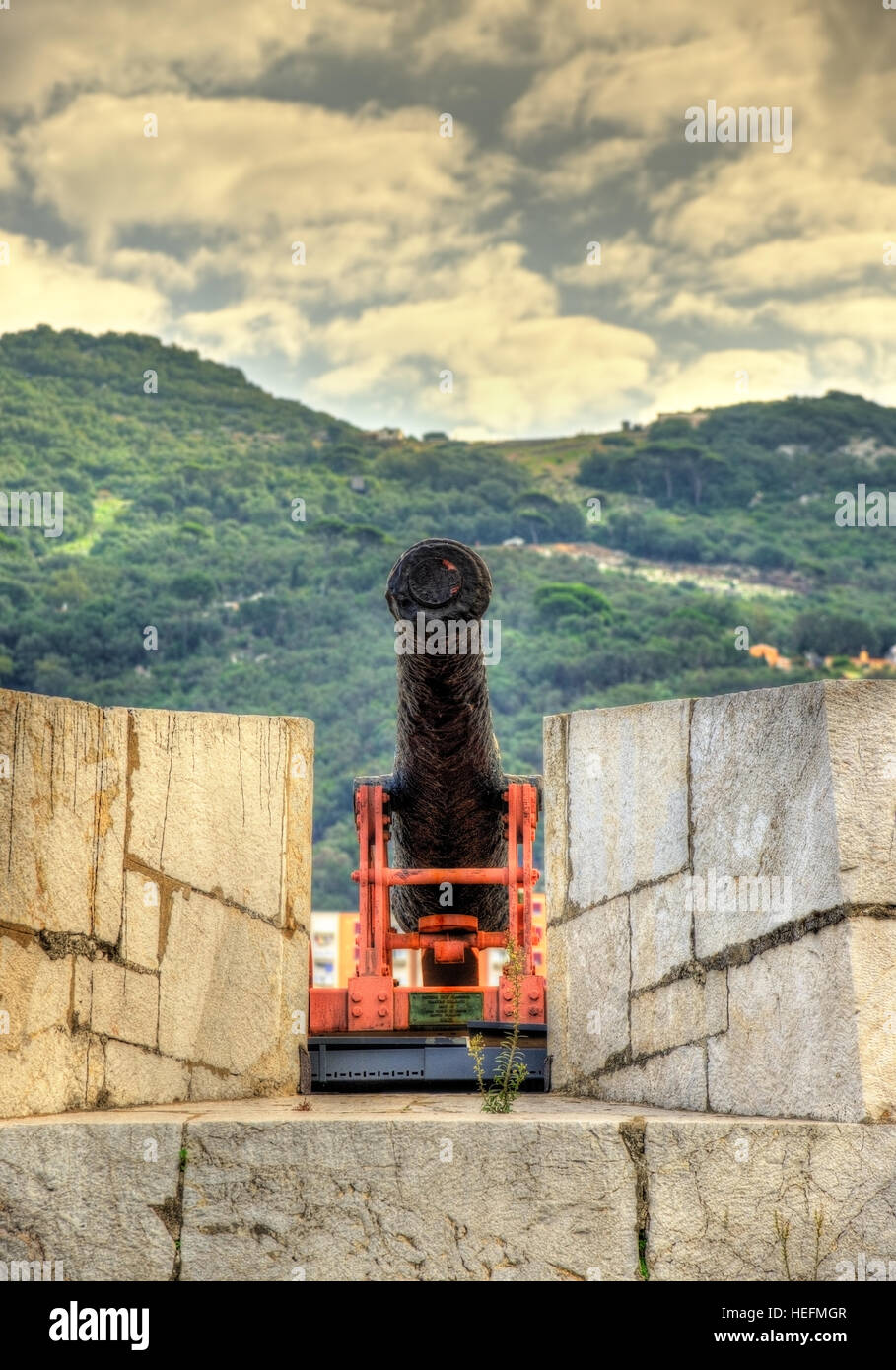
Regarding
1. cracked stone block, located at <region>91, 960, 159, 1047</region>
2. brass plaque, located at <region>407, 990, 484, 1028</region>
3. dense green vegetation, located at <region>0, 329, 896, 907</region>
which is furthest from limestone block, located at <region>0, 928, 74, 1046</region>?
dense green vegetation, located at <region>0, 329, 896, 907</region>

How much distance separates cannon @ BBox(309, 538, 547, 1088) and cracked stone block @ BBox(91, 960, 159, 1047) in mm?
896

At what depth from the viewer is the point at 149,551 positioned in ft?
181

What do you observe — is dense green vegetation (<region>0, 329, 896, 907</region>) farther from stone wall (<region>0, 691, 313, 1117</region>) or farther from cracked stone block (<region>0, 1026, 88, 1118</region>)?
cracked stone block (<region>0, 1026, 88, 1118</region>)

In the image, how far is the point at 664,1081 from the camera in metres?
5.12

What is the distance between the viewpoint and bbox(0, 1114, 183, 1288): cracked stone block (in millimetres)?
4320

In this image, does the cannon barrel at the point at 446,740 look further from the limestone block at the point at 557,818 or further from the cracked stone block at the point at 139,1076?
the cracked stone block at the point at 139,1076

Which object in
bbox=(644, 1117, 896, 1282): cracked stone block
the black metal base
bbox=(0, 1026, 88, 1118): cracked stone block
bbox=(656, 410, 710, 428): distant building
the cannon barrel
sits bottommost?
bbox=(644, 1117, 896, 1282): cracked stone block

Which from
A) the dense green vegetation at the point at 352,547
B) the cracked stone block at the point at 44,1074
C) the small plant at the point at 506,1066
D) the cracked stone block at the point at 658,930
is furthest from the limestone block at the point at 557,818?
the dense green vegetation at the point at 352,547

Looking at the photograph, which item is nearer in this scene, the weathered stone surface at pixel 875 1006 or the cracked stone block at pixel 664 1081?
the weathered stone surface at pixel 875 1006

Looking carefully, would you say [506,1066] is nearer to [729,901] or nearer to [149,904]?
[729,901]

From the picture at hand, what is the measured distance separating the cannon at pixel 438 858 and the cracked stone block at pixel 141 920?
96cm

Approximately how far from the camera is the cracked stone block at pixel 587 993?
5375 mm

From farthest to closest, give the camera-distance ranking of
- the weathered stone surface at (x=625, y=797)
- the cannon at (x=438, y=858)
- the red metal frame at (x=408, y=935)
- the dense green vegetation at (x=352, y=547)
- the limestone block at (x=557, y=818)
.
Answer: the dense green vegetation at (x=352, y=547) → the red metal frame at (x=408, y=935) → the cannon at (x=438, y=858) → the limestone block at (x=557, y=818) → the weathered stone surface at (x=625, y=797)
